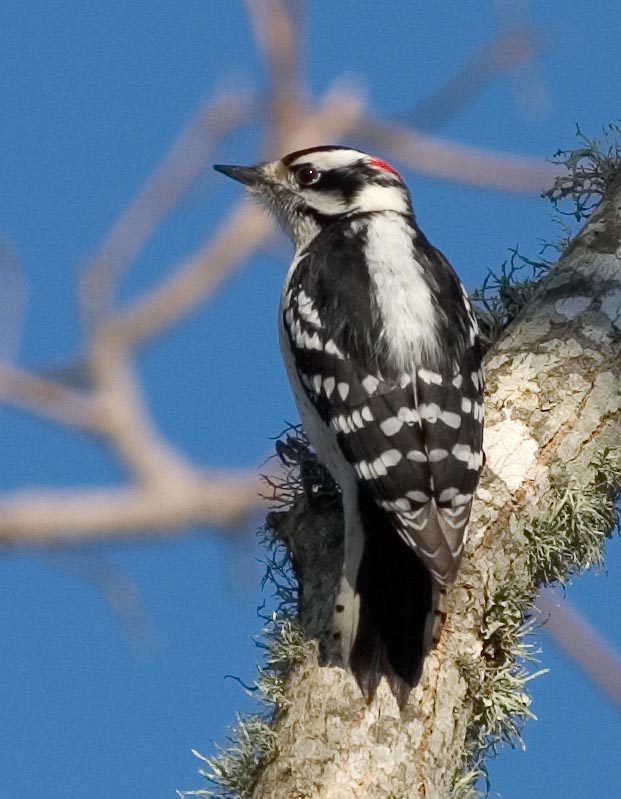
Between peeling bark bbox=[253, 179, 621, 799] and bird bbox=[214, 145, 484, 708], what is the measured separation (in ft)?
0.22

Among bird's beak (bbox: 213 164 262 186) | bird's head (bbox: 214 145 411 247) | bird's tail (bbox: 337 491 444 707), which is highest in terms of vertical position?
bird's beak (bbox: 213 164 262 186)

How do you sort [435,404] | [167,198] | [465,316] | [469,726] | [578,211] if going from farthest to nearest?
1. [167,198]
2. [578,211]
3. [465,316]
4. [435,404]
5. [469,726]

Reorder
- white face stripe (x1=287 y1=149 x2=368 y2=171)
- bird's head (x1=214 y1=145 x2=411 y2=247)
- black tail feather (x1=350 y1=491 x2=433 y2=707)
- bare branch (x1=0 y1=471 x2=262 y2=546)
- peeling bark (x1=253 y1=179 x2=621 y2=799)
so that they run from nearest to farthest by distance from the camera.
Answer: peeling bark (x1=253 y1=179 x2=621 y2=799)
black tail feather (x1=350 y1=491 x2=433 y2=707)
bird's head (x1=214 y1=145 x2=411 y2=247)
white face stripe (x1=287 y1=149 x2=368 y2=171)
bare branch (x1=0 y1=471 x2=262 y2=546)

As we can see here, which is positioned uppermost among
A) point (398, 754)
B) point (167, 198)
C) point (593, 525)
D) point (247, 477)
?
point (167, 198)

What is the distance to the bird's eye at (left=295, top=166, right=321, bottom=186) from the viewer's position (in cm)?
509

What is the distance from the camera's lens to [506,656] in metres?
3.50

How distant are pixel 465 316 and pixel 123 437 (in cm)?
293

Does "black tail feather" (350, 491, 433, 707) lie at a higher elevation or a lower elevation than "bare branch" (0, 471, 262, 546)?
lower

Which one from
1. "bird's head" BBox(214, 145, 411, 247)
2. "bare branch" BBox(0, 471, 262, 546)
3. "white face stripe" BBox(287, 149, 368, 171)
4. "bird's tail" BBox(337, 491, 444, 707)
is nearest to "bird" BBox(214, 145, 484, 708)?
"bird's tail" BBox(337, 491, 444, 707)

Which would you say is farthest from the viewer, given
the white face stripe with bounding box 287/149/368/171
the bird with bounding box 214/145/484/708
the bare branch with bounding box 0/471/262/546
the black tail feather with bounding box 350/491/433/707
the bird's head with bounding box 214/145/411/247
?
the bare branch with bounding box 0/471/262/546

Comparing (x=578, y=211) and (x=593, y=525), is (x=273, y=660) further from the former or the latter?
(x=578, y=211)

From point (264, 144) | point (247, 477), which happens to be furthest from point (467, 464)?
point (264, 144)

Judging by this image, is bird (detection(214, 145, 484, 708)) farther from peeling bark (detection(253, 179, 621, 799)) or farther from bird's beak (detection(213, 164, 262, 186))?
bird's beak (detection(213, 164, 262, 186))

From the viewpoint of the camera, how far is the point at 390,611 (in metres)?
3.55
